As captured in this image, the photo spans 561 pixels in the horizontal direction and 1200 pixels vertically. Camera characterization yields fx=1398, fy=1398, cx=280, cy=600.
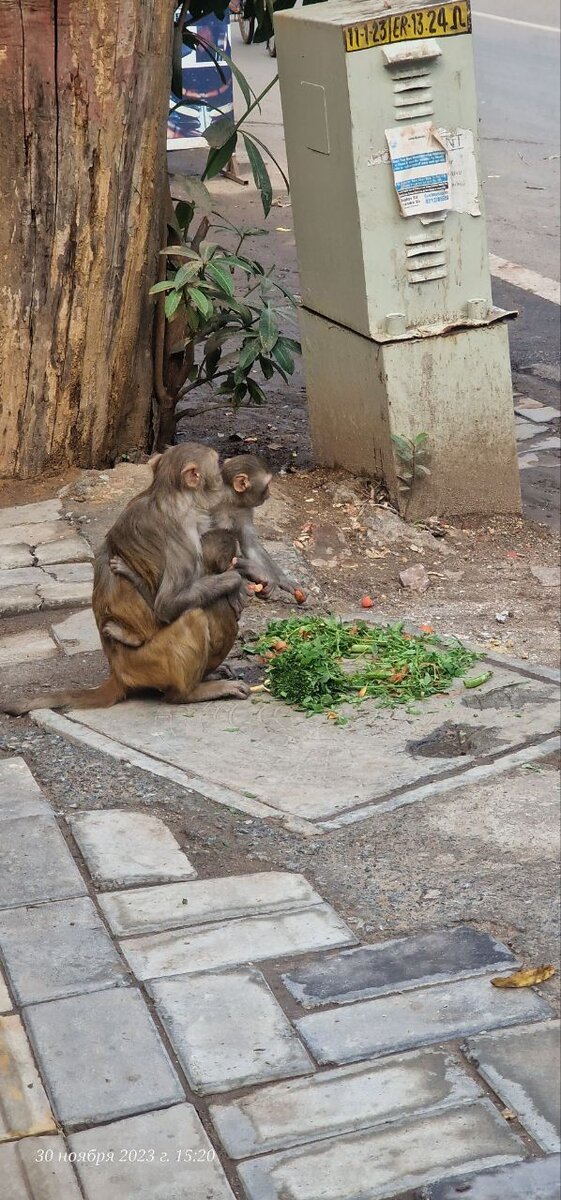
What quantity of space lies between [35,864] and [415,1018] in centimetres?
124

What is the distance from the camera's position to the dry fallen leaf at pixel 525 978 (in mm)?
3582

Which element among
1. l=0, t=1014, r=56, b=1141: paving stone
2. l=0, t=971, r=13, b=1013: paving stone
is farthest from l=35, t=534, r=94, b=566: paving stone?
l=0, t=1014, r=56, b=1141: paving stone

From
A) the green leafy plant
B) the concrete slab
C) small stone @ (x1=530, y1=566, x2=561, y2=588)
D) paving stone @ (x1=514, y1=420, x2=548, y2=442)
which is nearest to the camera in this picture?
the concrete slab

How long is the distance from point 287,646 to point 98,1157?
2.89 metres

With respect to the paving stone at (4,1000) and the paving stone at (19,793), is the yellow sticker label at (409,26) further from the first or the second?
the paving stone at (4,1000)

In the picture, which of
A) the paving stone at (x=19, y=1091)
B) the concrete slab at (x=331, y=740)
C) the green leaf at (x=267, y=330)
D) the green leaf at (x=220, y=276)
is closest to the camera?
the paving stone at (x=19, y=1091)

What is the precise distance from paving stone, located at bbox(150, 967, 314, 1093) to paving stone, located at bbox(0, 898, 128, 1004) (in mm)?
171

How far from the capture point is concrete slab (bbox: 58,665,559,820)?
466cm

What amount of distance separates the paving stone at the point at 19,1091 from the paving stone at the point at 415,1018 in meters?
0.65

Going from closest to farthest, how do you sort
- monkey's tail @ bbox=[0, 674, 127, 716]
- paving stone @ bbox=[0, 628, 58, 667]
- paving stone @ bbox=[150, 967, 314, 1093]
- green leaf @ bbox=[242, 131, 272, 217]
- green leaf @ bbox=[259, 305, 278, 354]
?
1. paving stone @ bbox=[150, 967, 314, 1093]
2. monkey's tail @ bbox=[0, 674, 127, 716]
3. paving stone @ bbox=[0, 628, 58, 667]
4. green leaf @ bbox=[259, 305, 278, 354]
5. green leaf @ bbox=[242, 131, 272, 217]

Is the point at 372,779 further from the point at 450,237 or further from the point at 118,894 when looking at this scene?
the point at 450,237

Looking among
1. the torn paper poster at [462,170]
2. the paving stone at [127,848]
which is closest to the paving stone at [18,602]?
the paving stone at [127,848]

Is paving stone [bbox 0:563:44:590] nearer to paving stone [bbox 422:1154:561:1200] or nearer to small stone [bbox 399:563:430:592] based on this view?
small stone [bbox 399:563:430:592]

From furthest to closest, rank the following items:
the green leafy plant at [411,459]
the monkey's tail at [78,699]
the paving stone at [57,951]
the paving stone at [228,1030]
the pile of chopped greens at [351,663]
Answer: the green leafy plant at [411,459] → the pile of chopped greens at [351,663] → the monkey's tail at [78,699] → the paving stone at [57,951] → the paving stone at [228,1030]
